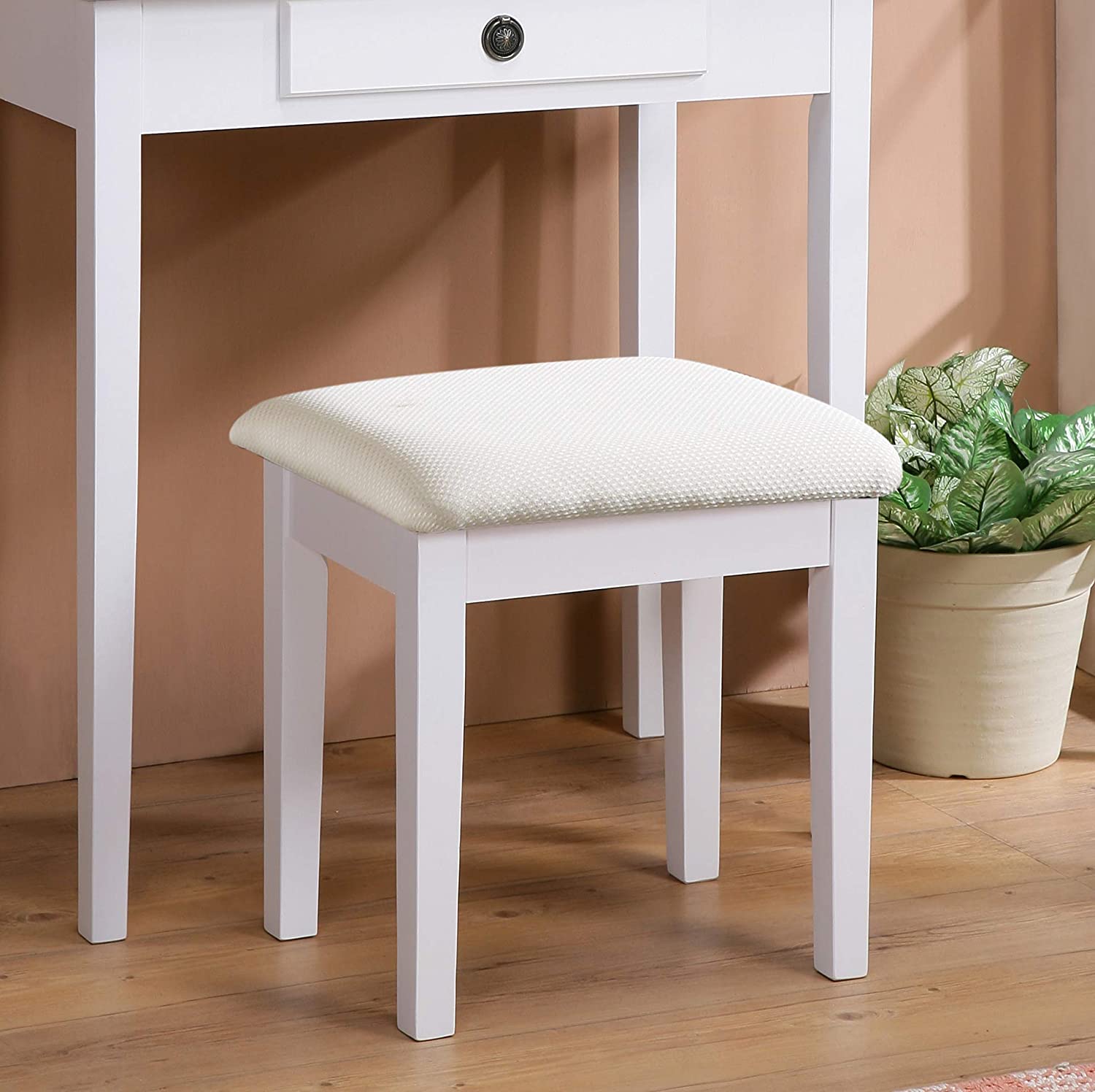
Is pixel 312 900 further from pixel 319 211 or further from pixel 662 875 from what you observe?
pixel 319 211

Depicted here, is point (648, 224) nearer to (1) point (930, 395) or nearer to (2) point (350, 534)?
(1) point (930, 395)

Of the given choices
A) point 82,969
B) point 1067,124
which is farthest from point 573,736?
point 1067,124

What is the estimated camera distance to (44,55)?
64.9 inches

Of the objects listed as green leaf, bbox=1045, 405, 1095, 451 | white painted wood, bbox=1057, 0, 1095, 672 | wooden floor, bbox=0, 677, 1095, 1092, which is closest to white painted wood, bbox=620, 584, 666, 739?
wooden floor, bbox=0, 677, 1095, 1092

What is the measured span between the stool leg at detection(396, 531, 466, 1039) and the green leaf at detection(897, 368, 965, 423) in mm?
885

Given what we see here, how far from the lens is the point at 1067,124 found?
7.61ft

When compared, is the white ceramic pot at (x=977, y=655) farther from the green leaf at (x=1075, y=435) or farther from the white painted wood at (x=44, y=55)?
the white painted wood at (x=44, y=55)

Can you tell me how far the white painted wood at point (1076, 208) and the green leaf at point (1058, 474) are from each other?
340 mm

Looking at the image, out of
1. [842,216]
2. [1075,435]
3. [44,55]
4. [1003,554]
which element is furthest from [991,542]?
[44,55]

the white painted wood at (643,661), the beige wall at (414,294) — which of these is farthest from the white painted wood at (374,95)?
the white painted wood at (643,661)

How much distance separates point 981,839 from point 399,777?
2.28ft

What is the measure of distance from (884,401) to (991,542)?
25cm

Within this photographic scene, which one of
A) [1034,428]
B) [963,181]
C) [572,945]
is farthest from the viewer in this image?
[963,181]

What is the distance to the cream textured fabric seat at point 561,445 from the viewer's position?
4.61ft
